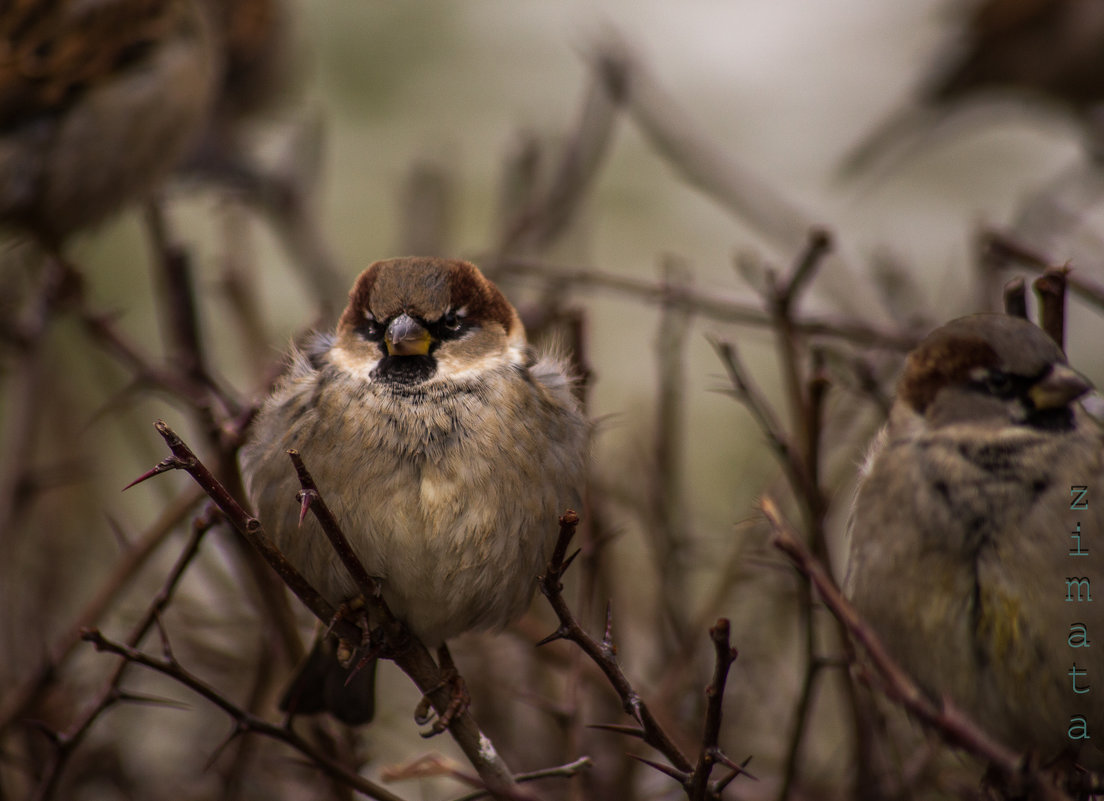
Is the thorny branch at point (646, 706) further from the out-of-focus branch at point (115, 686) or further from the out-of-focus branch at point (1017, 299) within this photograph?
the out-of-focus branch at point (1017, 299)

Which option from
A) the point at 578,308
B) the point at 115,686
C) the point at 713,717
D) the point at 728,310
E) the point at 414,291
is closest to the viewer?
the point at 713,717

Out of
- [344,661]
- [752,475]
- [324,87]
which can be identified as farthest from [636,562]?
[324,87]

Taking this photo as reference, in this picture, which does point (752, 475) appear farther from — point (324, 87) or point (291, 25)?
point (324, 87)

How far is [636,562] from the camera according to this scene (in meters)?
3.25

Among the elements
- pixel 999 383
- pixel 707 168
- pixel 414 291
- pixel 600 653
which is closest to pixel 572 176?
pixel 707 168

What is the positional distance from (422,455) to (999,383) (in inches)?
33.5

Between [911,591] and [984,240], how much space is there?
809mm

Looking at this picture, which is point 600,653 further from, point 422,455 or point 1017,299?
point 1017,299

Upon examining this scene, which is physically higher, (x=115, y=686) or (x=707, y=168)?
(x=707, y=168)

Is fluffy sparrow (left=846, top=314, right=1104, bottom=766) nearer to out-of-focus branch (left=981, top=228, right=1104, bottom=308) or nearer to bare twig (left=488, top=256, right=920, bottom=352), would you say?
out-of-focus branch (left=981, top=228, right=1104, bottom=308)

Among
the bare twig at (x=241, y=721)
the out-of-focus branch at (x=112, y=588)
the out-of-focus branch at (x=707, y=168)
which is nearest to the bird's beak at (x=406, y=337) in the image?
the out-of-focus branch at (x=112, y=588)

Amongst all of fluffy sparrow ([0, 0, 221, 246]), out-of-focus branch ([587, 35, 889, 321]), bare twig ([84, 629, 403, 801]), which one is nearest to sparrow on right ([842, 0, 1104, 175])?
out-of-focus branch ([587, 35, 889, 321])

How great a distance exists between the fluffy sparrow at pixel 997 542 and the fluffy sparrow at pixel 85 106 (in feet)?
8.22

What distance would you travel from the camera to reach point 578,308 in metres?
2.08
